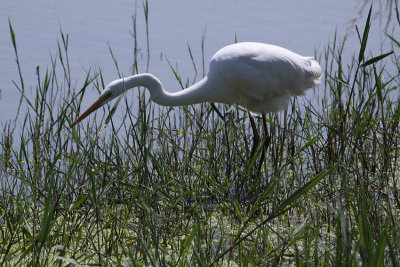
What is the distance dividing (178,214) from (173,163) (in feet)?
2.57

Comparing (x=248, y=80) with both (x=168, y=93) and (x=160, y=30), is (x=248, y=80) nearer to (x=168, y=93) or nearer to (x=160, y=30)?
(x=168, y=93)

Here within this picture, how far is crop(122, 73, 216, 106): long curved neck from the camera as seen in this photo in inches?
143

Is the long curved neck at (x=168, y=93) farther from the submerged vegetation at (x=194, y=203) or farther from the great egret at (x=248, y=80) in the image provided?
the submerged vegetation at (x=194, y=203)

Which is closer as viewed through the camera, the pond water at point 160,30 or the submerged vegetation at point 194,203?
the submerged vegetation at point 194,203

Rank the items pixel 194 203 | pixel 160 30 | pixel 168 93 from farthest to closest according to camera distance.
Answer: pixel 160 30, pixel 168 93, pixel 194 203

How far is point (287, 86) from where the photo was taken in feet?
13.3

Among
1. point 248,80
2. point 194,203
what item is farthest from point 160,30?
point 194,203

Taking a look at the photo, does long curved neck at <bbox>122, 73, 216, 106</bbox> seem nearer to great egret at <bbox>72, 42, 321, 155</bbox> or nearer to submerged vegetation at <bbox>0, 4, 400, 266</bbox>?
great egret at <bbox>72, 42, 321, 155</bbox>

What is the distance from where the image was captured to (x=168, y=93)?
376cm

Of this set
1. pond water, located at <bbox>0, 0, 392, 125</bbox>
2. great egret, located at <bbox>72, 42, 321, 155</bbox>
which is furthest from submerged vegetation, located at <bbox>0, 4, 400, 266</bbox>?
pond water, located at <bbox>0, 0, 392, 125</bbox>

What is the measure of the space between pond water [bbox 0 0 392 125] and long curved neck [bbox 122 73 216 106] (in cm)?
134

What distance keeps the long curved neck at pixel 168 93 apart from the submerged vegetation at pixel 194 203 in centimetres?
22

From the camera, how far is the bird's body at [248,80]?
12.4ft

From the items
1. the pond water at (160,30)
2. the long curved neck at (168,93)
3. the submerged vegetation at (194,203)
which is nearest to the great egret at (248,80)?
the long curved neck at (168,93)
